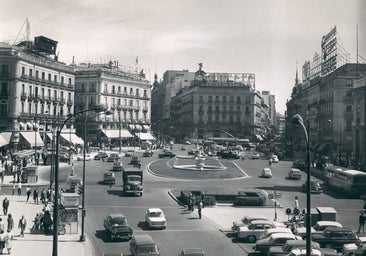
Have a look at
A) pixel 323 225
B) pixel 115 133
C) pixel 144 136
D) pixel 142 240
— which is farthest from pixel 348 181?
pixel 144 136

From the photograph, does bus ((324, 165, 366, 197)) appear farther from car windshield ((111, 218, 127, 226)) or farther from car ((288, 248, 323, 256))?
car windshield ((111, 218, 127, 226))

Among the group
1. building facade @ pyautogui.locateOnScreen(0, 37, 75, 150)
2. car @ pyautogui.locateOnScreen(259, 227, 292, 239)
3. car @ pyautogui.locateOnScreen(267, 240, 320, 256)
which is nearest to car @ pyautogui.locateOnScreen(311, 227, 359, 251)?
car @ pyautogui.locateOnScreen(259, 227, 292, 239)

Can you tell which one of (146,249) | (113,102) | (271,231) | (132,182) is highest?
(113,102)

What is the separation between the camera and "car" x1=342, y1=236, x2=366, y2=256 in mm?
23083

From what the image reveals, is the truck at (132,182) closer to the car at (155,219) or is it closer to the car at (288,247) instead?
the car at (155,219)

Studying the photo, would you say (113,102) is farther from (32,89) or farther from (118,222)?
(118,222)

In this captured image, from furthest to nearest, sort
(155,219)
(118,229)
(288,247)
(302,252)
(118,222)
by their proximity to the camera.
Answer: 1. (155,219)
2. (118,222)
3. (118,229)
4. (288,247)
5. (302,252)

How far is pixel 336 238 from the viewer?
87.8 feet

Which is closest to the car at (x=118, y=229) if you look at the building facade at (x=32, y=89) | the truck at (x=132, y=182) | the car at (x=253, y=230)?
the car at (x=253, y=230)

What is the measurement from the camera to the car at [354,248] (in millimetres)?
23083

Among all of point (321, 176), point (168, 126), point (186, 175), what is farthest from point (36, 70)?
→ point (168, 126)

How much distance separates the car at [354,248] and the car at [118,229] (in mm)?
11732

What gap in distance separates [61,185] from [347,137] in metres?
54.6

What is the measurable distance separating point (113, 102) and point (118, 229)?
268 feet
